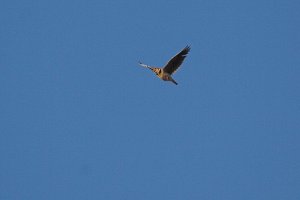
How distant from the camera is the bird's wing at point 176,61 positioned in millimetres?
77375

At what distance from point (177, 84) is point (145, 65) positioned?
6.26ft

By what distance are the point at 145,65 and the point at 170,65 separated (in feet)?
4.46

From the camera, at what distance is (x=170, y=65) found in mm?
77438

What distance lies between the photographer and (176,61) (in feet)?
254

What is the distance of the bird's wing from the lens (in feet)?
254

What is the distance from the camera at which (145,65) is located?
78.2 meters

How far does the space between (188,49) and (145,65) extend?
223 centimetres

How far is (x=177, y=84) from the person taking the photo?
254 ft

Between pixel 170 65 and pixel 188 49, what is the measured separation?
1091 mm

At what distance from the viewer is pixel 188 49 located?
254 ft
